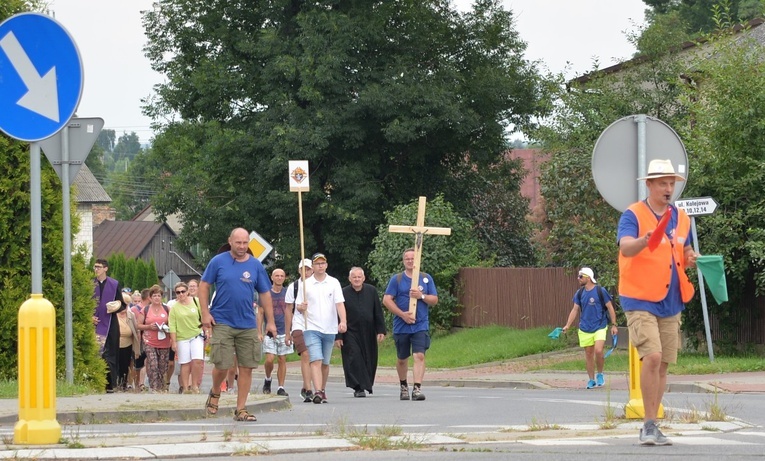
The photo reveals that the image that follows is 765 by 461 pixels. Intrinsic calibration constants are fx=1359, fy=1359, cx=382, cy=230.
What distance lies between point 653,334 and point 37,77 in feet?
14.8

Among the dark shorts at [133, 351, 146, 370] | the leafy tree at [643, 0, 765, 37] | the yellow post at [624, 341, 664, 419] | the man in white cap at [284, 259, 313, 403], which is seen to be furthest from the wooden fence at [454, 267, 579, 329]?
the leafy tree at [643, 0, 765, 37]

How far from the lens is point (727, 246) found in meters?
24.4

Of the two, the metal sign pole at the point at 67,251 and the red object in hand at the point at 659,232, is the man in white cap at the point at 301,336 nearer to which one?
the metal sign pole at the point at 67,251

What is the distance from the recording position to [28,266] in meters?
15.3

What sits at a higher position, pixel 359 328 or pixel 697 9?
pixel 697 9

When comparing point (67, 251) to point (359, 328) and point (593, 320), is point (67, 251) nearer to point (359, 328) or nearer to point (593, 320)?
point (359, 328)

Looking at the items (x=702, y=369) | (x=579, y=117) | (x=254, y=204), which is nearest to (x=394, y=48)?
(x=254, y=204)

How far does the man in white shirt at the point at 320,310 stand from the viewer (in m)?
17.0

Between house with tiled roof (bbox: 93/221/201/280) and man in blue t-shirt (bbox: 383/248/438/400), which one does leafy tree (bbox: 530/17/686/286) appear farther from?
house with tiled roof (bbox: 93/221/201/280)

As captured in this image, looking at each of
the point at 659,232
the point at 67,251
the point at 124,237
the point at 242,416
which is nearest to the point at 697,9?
the point at 124,237

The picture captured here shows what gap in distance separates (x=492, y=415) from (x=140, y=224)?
9194 centimetres

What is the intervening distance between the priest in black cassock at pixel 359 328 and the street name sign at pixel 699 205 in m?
5.94

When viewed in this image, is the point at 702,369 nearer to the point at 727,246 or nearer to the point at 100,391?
the point at 727,246

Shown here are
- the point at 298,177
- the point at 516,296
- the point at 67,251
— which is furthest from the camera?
the point at 516,296
